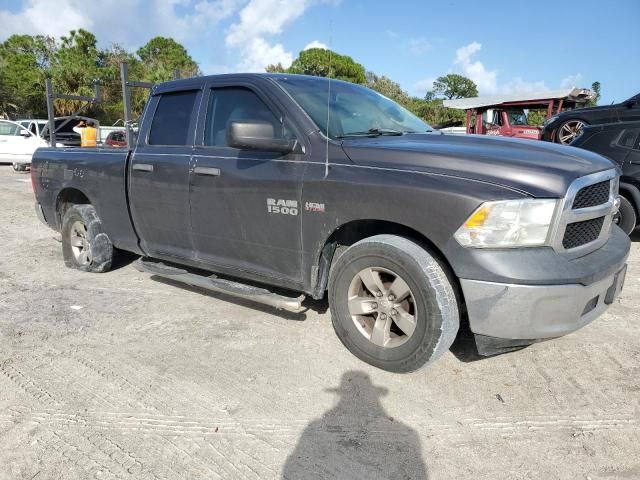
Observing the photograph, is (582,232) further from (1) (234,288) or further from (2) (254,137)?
(1) (234,288)

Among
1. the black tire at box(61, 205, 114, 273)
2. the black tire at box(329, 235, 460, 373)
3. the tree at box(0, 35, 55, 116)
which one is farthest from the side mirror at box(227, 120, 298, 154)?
the tree at box(0, 35, 55, 116)

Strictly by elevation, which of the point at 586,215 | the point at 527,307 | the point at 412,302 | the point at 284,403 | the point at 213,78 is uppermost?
the point at 213,78

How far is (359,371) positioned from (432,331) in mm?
614

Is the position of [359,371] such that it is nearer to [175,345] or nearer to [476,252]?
[476,252]

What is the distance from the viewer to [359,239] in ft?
11.2

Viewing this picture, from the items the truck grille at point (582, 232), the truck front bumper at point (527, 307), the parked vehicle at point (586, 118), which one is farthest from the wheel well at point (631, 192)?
the truck front bumper at point (527, 307)

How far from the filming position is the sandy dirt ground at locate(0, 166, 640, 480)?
2357mm

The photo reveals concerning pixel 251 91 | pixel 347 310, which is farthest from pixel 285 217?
pixel 251 91

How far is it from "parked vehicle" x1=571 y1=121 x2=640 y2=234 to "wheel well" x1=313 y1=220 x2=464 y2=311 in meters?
4.26

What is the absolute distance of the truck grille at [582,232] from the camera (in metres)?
2.77

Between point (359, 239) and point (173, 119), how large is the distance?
2.01 metres

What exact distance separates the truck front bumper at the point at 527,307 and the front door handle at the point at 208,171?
1990 millimetres

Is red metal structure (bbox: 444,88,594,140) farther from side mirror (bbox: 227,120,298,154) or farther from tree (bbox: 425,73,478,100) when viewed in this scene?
tree (bbox: 425,73,478,100)

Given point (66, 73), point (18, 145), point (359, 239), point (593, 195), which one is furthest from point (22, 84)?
point (593, 195)
